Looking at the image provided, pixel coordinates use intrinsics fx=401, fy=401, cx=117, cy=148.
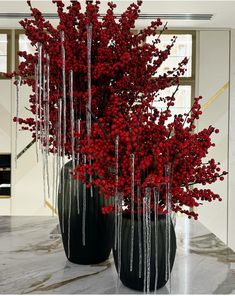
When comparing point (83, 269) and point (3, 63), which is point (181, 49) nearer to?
point (3, 63)

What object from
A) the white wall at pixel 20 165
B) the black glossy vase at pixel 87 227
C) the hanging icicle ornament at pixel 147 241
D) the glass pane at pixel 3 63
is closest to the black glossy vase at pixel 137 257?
the hanging icicle ornament at pixel 147 241

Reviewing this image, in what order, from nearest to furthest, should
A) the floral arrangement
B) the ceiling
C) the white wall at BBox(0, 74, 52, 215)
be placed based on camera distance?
the floral arrangement, the ceiling, the white wall at BBox(0, 74, 52, 215)

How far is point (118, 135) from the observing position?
803 mm

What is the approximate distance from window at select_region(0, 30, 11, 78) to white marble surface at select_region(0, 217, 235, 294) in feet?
9.50

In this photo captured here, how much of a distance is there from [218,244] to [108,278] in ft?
1.47

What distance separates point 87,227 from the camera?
1.07 meters

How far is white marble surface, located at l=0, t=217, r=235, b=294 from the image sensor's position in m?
0.91

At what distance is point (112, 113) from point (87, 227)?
33 cm

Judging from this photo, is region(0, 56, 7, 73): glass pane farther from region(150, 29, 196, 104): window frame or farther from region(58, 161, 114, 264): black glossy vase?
region(58, 161, 114, 264): black glossy vase

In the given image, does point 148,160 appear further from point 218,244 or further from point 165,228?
point 218,244

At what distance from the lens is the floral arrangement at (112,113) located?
2.69 ft

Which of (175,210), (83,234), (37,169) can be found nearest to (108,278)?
(83,234)

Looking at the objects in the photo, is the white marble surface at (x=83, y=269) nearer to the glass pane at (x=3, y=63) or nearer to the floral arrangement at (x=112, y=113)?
the floral arrangement at (x=112, y=113)

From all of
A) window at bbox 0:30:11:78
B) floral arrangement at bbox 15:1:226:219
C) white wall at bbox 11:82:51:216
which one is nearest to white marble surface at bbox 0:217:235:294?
floral arrangement at bbox 15:1:226:219
